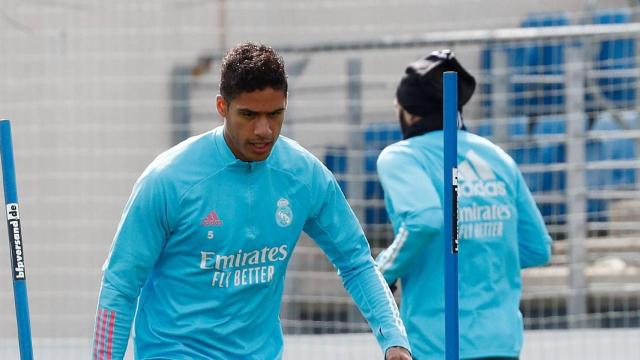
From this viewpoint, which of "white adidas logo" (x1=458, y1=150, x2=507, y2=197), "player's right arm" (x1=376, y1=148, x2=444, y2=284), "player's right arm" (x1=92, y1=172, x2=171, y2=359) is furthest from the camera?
"white adidas logo" (x1=458, y1=150, x2=507, y2=197)

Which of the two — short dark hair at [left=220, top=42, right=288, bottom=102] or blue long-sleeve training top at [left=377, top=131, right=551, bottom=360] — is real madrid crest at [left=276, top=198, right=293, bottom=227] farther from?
blue long-sleeve training top at [left=377, top=131, right=551, bottom=360]

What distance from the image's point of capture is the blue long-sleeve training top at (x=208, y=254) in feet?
11.2

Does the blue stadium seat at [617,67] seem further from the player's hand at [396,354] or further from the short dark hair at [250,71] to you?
the short dark hair at [250,71]

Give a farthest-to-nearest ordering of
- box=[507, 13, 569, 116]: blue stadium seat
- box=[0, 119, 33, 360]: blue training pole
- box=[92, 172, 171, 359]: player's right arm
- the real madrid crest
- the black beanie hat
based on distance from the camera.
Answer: box=[507, 13, 569, 116]: blue stadium seat → the black beanie hat → the real madrid crest → box=[0, 119, 33, 360]: blue training pole → box=[92, 172, 171, 359]: player's right arm

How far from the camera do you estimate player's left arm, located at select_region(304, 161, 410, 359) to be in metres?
3.72

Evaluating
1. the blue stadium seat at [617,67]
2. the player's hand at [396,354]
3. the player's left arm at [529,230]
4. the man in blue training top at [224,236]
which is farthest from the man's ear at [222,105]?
the blue stadium seat at [617,67]

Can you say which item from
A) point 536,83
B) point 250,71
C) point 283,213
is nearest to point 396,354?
point 283,213

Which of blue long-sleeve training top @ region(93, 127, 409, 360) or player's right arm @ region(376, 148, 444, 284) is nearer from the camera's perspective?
blue long-sleeve training top @ region(93, 127, 409, 360)

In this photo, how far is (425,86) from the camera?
4688 mm

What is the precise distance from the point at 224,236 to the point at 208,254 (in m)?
0.07

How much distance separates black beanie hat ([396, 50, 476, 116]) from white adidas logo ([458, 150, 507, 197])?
25cm

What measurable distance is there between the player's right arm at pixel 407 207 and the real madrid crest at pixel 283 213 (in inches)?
31.6

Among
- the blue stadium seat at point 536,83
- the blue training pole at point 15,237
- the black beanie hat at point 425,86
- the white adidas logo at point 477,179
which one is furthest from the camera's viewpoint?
the blue stadium seat at point 536,83

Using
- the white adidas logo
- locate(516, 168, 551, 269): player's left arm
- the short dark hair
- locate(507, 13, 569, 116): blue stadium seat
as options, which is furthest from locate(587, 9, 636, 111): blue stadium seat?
the short dark hair
